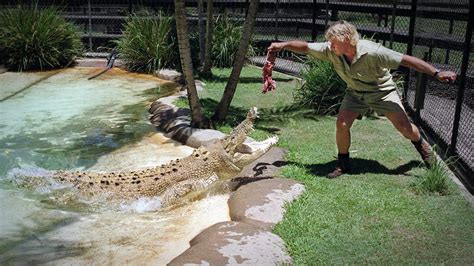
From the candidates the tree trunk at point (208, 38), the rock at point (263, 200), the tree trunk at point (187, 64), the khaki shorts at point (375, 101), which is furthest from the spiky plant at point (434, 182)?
the tree trunk at point (208, 38)

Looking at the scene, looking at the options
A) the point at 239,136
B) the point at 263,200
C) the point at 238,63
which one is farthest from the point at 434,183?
the point at 238,63

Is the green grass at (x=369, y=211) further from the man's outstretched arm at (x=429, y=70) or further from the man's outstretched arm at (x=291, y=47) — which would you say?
the man's outstretched arm at (x=291, y=47)

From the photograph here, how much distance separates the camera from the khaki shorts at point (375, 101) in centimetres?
484

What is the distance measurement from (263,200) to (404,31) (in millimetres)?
6046

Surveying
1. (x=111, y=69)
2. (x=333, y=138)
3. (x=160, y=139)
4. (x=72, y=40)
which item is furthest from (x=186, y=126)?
(x=72, y=40)

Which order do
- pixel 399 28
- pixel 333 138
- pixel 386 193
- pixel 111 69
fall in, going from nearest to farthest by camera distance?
1. pixel 386 193
2. pixel 333 138
3. pixel 399 28
4. pixel 111 69

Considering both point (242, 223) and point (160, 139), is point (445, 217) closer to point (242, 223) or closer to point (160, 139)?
point (242, 223)

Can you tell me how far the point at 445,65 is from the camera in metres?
6.68

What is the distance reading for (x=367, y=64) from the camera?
15.1ft

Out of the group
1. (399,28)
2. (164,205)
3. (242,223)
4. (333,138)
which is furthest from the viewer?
(399,28)

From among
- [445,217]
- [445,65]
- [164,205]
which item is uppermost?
[445,65]

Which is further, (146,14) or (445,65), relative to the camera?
(146,14)

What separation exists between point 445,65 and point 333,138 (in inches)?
71.6

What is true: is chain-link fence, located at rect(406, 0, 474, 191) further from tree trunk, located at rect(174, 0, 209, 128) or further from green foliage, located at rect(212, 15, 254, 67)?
green foliage, located at rect(212, 15, 254, 67)
